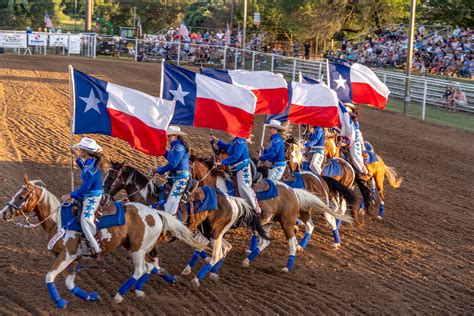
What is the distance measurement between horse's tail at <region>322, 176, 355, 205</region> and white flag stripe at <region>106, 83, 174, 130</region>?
3.47 meters

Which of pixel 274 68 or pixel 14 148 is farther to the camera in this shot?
pixel 274 68

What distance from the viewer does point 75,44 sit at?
45281 mm

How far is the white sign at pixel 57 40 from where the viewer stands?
147 ft

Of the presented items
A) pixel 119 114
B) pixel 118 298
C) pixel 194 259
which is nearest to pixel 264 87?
pixel 119 114

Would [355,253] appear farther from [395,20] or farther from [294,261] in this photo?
[395,20]

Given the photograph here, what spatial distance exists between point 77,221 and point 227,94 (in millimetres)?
4100

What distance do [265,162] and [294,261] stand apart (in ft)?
6.72

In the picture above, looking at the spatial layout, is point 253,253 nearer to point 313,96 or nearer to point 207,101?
point 207,101

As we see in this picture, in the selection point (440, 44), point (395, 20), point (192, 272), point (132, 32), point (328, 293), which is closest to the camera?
point (328, 293)

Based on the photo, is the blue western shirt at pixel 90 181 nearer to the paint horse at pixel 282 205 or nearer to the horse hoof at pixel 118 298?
the horse hoof at pixel 118 298

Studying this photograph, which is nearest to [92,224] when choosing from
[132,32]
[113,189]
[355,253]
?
[113,189]

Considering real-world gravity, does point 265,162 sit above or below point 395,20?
below

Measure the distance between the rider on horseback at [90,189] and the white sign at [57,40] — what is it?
1473 inches

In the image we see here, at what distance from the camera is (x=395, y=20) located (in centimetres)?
5006
